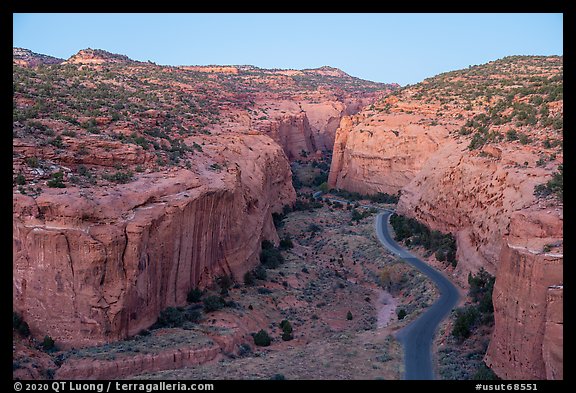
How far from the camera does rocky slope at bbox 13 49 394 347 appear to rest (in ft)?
56.7

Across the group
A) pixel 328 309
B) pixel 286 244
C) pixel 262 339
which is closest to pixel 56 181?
pixel 262 339

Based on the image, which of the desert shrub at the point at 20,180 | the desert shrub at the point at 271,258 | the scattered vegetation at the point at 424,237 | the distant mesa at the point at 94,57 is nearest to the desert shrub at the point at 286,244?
the desert shrub at the point at 271,258

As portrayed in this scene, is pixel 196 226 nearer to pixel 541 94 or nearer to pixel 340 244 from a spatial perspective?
pixel 340 244

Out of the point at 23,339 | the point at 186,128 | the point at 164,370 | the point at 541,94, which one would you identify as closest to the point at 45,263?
the point at 23,339

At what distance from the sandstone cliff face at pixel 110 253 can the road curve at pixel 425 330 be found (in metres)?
9.54

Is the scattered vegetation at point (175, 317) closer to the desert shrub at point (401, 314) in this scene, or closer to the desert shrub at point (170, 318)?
the desert shrub at point (170, 318)

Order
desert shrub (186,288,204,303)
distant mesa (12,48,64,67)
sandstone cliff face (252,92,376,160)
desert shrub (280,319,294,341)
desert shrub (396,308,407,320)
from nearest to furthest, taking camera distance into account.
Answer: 1. desert shrub (280,319,294,341)
2. desert shrub (186,288,204,303)
3. desert shrub (396,308,407,320)
4. sandstone cliff face (252,92,376,160)
5. distant mesa (12,48,64,67)

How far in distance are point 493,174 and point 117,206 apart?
18.6 metres

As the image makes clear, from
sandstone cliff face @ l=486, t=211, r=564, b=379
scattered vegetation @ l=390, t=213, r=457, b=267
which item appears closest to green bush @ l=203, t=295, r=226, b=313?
sandstone cliff face @ l=486, t=211, r=564, b=379

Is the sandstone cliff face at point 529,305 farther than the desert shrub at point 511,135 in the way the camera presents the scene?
No

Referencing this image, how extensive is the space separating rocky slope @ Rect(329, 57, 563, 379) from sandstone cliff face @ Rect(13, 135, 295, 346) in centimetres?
1225

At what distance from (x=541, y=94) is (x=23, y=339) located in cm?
3191

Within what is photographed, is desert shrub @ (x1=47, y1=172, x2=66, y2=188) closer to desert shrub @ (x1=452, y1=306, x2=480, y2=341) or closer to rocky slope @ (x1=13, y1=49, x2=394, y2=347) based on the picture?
rocky slope @ (x1=13, y1=49, x2=394, y2=347)

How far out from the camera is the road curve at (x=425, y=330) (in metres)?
17.6
